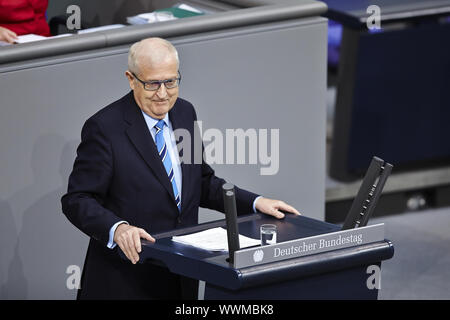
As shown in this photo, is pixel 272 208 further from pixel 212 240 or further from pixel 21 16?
pixel 21 16

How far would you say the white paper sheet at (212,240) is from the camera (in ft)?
11.7

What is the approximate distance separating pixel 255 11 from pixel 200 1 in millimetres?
674

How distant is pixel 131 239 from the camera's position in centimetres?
356

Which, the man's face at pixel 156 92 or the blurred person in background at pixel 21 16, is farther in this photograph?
the blurred person in background at pixel 21 16

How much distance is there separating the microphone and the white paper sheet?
0.20 m

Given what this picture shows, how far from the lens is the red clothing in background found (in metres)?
5.73

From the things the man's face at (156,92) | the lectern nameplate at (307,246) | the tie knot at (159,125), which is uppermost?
the man's face at (156,92)

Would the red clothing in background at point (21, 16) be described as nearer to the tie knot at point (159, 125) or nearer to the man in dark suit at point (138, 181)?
the man in dark suit at point (138, 181)

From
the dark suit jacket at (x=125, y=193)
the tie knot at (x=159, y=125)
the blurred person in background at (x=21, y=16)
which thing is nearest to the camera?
the dark suit jacket at (x=125, y=193)

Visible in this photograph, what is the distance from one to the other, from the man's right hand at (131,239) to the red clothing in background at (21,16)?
2.44 metres

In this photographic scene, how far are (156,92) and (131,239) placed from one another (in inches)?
20.4

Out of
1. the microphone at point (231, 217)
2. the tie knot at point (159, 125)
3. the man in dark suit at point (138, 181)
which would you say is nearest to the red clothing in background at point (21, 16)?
the man in dark suit at point (138, 181)

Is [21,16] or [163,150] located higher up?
[21,16]

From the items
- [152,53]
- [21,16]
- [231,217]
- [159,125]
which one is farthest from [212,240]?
[21,16]
